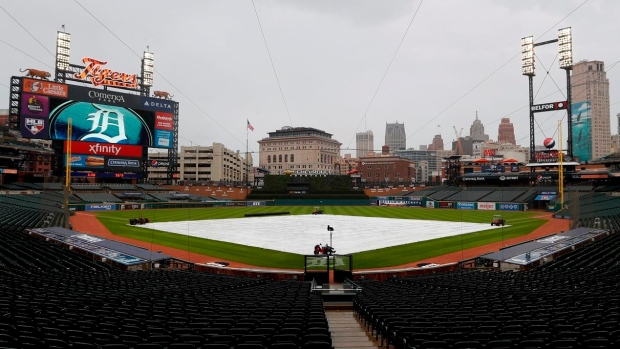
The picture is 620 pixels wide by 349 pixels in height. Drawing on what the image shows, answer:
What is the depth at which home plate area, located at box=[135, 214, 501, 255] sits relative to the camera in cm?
3202

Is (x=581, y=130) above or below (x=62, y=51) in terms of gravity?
below

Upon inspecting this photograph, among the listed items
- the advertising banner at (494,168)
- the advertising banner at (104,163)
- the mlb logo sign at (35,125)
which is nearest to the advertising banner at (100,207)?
the advertising banner at (104,163)

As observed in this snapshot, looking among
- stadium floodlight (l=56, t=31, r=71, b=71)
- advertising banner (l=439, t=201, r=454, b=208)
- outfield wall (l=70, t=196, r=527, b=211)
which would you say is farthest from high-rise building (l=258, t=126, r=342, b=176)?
stadium floodlight (l=56, t=31, r=71, b=71)

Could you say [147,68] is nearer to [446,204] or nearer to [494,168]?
[446,204]

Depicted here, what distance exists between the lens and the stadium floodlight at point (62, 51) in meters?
79.3

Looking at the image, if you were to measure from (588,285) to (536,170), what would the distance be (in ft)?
275

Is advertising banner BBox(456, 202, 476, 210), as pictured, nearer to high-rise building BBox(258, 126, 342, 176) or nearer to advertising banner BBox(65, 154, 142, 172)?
advertising banner BBox(65, 154, 142, 172)

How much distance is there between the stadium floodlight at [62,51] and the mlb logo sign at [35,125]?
17.1m

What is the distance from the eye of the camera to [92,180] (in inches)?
3337

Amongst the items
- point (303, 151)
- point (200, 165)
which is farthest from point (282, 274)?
point (303, 151)

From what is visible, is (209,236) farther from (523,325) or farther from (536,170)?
(536,170)

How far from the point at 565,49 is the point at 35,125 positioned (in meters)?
102

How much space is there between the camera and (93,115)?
242 feet

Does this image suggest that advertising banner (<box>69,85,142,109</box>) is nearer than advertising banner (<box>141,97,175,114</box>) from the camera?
Yes
